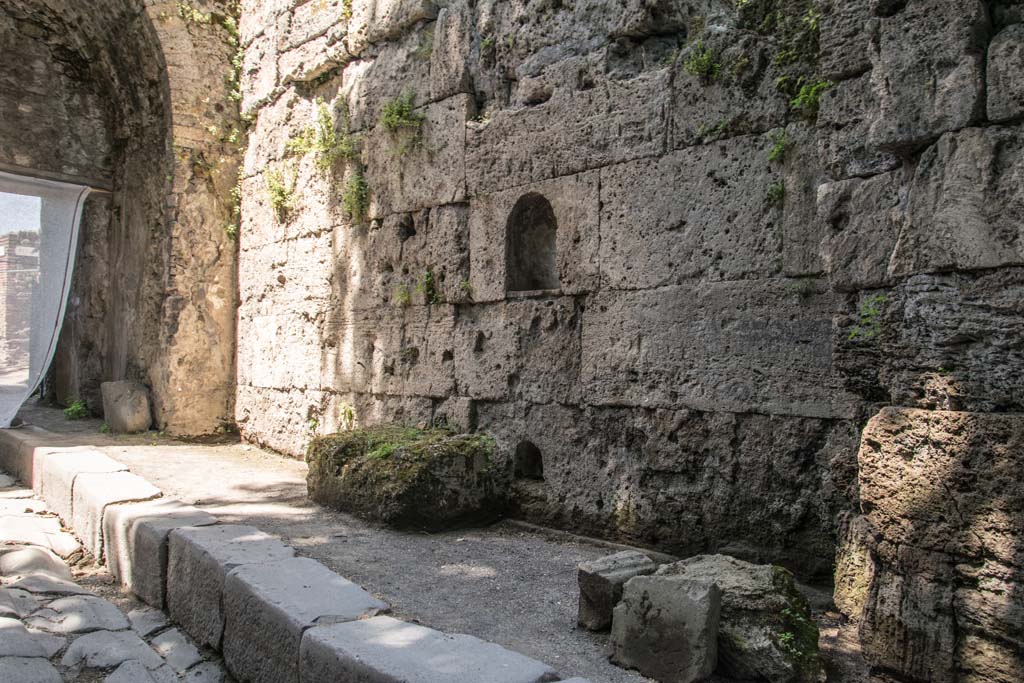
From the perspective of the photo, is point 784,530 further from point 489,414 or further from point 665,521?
point 489,414

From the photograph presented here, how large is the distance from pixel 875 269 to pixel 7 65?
8880 mm

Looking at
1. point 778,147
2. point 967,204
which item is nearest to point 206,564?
point 778,147

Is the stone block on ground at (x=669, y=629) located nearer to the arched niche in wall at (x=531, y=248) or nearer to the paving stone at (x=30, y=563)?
the arched niche in wall at (x=531, y=248)

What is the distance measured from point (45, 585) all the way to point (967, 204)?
455cm

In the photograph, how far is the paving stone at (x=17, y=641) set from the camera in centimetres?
341

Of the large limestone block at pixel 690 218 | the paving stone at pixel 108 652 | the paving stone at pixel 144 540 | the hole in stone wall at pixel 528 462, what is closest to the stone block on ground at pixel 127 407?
the paving stone at pixel 144 540

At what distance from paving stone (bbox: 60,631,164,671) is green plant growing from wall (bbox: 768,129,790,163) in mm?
3451

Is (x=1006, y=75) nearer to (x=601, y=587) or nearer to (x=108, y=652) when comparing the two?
(x=601, y=587)

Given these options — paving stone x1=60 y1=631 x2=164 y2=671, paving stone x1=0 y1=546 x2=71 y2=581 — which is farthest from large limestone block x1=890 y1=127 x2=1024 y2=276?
paving stone x1=0 y1=546 x2=71 y2=581

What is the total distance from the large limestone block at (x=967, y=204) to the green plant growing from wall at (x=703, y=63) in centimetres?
152

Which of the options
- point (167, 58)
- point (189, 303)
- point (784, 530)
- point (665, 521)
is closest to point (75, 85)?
point (167, 58)

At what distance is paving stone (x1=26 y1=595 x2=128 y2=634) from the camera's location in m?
3.86

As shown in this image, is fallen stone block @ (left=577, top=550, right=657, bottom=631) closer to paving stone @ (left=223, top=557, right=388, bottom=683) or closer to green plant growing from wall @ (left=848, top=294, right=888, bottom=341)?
paving stone @ (left=223, top=557, right=388, bottom=683)

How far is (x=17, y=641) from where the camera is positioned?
11.5 ft
